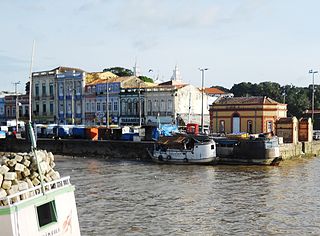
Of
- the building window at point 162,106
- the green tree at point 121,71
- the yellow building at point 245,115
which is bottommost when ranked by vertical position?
the yellow building at point 245,115

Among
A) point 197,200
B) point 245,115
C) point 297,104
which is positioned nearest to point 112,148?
point 245,115

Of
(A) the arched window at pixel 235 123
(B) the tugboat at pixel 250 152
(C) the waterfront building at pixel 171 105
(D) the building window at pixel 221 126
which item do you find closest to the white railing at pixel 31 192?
(B) the tugboat at pixel 250 152

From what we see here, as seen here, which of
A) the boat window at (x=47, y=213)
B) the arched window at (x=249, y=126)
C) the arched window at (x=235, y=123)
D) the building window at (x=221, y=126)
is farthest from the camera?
the building window at (x=221, y=126)

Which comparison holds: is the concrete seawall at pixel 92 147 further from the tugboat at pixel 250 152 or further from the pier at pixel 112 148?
the tugboat at pixel 250 152

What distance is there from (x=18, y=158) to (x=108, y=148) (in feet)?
144

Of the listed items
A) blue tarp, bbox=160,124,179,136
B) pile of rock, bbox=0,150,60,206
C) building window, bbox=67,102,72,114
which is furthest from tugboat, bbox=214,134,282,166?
building window, bbox=67,102,72,114

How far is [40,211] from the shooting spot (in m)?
11.4

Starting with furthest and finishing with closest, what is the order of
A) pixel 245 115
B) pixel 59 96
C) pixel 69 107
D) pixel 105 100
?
pixel 59 96 → pixel 69 107 → pixel 105 100 → pixel 245 115

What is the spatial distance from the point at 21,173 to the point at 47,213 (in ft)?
4.58

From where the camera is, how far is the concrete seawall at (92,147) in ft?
175

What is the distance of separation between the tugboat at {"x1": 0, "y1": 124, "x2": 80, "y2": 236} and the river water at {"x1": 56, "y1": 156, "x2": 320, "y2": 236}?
7.47 m

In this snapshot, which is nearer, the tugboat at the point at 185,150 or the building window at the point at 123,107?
the tugboat at the point at 185,150

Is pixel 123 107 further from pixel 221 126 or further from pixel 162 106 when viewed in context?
pixel 221 126

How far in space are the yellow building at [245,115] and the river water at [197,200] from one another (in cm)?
2141
